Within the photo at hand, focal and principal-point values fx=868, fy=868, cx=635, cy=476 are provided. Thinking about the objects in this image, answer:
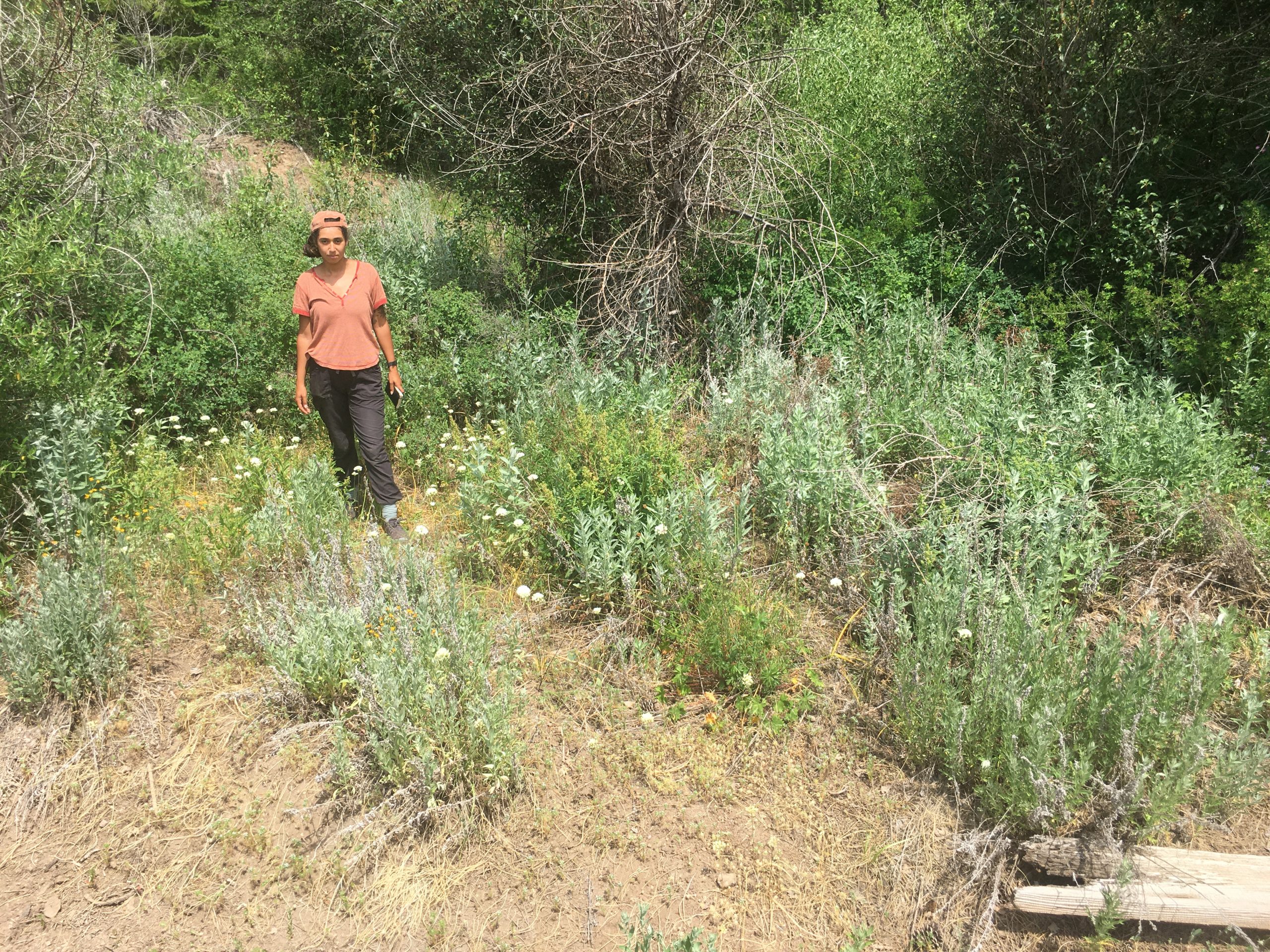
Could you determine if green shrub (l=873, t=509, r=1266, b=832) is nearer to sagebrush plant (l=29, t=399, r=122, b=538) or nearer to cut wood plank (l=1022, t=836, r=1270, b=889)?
cut wood plank (l=1022, t=836, r=1270, b=889)

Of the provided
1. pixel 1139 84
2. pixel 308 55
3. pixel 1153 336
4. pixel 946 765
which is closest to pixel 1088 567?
pixel 946 765

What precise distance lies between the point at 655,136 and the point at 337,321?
2920 mm

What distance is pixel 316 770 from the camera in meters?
3.77

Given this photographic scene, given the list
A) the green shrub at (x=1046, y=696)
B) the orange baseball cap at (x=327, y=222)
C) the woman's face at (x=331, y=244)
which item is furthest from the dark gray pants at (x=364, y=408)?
the green shrub at (x=1046, y=696)

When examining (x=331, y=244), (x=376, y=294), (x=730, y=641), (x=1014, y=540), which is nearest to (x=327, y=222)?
(x=331, y=244)

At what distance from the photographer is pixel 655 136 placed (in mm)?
6535

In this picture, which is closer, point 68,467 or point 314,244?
point 68,467

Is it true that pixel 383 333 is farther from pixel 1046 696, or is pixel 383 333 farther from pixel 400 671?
pixel 1046 696

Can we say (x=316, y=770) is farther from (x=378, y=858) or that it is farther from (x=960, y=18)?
(x=960, y=18)

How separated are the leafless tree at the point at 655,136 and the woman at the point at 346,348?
1936mm

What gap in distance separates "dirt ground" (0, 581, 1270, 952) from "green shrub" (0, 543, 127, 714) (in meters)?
0.13

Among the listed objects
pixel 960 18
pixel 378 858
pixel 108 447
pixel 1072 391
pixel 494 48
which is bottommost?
pixel 378 858

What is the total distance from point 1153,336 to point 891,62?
4607mm

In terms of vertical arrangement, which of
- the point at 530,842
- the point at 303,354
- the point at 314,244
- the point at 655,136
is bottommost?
the point at 530,842
